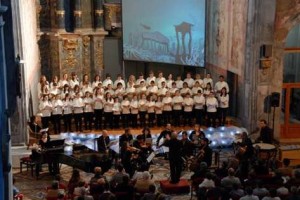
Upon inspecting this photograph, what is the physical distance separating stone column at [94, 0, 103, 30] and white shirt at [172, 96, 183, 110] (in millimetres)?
5849

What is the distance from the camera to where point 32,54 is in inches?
793

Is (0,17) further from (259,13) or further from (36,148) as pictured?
(259,13)

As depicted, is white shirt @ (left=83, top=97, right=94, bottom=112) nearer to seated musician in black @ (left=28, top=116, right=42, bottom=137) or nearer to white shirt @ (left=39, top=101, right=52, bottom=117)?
white shirt @ (left=39, top=101, right=52, bottom=117)

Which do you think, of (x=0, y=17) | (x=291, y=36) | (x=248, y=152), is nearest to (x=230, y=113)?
(x=291, y=36)

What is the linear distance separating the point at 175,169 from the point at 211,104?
15.9 feet

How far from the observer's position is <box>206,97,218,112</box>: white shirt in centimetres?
1937

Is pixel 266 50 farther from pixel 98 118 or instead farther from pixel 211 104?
pixel 98 118

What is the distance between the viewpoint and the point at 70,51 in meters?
22.9

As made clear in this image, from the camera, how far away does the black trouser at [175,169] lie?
15.0 m

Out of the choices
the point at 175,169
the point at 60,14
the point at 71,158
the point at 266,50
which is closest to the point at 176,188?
the point at 175,169

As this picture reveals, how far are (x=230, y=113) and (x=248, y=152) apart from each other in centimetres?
618

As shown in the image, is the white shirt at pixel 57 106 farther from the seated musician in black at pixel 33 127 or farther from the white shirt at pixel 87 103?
the seated musician in black at pixel 33 127

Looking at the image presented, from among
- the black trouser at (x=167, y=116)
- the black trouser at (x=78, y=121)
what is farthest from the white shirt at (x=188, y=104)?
the black trouser at (x=78, y=121)

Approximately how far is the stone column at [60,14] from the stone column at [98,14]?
151 cm
